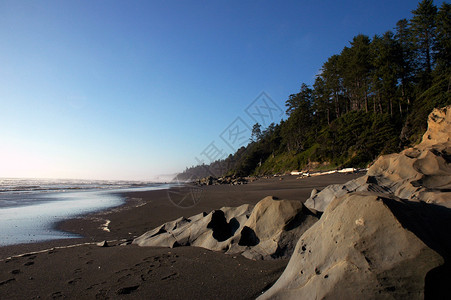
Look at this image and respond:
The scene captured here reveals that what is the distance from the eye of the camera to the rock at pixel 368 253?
2084 millimetres

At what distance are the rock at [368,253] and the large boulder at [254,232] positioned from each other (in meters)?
1.46

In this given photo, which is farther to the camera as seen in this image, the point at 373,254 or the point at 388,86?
the point at 388,86

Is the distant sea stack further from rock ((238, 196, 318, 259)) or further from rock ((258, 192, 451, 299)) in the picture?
rock ((238, 196, 318, 259))

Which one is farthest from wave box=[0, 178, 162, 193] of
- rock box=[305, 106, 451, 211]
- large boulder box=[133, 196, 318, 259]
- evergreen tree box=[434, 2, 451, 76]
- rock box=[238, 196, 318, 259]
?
evergreen tree box=[434, 2, 451, 76]

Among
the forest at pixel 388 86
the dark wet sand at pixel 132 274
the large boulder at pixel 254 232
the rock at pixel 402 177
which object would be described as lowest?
the dark wet sand at pixel 132 274

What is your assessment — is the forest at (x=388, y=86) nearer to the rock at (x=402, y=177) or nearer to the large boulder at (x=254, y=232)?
the rock at (x=402, y=177)

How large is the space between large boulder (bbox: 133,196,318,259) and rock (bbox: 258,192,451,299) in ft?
4.79

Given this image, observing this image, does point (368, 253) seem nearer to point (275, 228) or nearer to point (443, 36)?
point (275, 228)

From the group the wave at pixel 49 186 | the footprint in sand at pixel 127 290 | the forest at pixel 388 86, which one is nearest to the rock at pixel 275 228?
the footprint in sand at pixel 127 290

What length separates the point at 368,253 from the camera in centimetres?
231

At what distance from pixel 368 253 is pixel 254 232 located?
2729 millimetres

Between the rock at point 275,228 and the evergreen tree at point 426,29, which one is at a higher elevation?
the evergreen tree at point 426,29

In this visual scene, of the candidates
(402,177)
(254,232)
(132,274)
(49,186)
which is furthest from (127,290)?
(49,186)

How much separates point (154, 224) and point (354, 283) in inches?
315
